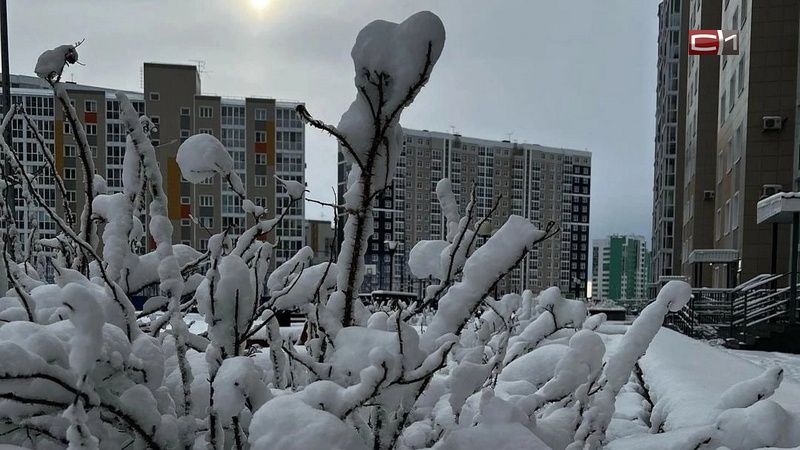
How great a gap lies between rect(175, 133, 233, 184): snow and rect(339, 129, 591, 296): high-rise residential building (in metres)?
69.4

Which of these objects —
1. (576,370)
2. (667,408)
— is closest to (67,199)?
(576,370)

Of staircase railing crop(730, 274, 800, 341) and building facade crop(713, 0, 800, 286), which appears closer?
staircase railing crop(730, 274, 800, 341)

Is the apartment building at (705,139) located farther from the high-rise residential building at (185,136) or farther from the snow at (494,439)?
the high-rise residential building at (185,136)

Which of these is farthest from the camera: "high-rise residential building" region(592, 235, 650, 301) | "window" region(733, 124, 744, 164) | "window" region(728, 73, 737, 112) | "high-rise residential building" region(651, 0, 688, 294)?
"high-rise residential building" region(592, 235, 650, 301)

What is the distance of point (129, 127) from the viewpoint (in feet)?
3.83

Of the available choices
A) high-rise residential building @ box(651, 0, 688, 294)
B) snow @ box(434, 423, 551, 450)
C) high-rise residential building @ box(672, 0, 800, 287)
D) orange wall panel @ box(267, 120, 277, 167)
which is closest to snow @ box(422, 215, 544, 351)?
snow @ box(434, 423, 551, 450)

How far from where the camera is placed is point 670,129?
40.9 metres

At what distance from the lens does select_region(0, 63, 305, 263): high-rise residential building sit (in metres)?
47.2

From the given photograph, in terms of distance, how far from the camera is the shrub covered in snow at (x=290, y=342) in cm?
85

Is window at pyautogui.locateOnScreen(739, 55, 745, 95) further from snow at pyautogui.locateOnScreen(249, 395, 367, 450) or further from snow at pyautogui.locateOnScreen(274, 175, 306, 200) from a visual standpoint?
snow at pyautogui.locateOnScreen(249, 395, 367, 450)

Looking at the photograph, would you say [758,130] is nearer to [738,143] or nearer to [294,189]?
[738,143]

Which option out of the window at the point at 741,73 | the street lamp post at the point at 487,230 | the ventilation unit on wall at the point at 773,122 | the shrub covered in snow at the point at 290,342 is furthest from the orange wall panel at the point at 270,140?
the shrub covered in snow at the point at 290,342

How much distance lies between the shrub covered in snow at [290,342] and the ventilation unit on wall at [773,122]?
1837 cm

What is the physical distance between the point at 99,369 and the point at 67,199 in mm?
1095
